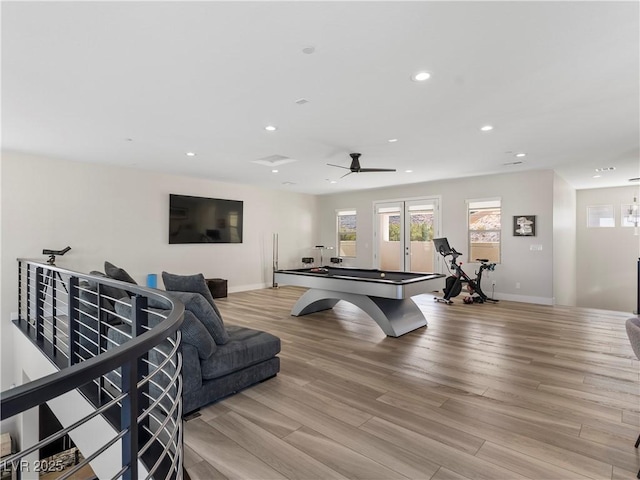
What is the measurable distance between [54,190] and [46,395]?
6697 millimetres

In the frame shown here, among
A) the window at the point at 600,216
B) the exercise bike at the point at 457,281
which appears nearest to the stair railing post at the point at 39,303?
the exercise bike at the point at 457,281

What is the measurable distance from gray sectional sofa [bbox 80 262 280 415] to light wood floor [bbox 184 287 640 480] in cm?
12

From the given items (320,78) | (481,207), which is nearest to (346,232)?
(481,207)

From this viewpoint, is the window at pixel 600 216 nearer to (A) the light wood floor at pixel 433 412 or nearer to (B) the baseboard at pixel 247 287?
(A) the light wood floor at pixel 433 412

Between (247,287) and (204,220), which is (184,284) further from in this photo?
(247,287)

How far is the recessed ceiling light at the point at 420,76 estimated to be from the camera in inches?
117

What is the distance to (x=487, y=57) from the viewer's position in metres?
2.70

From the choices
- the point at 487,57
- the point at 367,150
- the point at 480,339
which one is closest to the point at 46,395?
the point at 487,57

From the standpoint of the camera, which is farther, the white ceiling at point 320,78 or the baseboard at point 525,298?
the baseboard at point 525,298

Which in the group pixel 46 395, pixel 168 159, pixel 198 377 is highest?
pixel 168 159

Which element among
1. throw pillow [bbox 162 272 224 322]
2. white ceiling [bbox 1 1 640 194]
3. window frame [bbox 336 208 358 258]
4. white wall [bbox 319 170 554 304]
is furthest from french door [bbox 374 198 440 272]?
throw pillow [bbox 162 272 224 322]

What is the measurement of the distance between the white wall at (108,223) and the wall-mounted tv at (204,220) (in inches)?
6.3

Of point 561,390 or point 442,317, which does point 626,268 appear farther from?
point 561,390

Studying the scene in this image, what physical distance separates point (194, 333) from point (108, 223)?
5000 millimetres
